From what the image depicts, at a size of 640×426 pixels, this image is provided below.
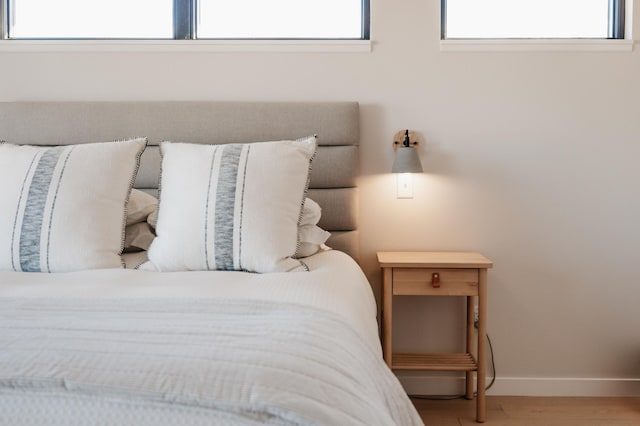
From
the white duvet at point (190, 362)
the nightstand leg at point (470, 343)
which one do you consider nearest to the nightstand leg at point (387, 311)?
the nightstand leg at point (470, 343)

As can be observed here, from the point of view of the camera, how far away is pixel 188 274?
1762mm

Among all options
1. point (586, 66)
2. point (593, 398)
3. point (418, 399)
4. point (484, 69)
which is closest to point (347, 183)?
point (484, 69)

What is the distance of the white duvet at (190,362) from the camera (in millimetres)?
800

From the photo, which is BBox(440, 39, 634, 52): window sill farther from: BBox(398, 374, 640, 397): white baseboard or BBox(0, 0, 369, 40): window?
BBox(398, 374, 640, 397): white baseboard

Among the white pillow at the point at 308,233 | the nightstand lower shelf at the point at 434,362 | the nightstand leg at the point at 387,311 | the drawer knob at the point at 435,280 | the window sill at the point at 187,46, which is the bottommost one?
the nightstand lower shelf at the point at 434,362

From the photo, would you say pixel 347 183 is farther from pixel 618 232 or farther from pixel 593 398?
pixel 593 398

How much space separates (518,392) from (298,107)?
1.58 meters

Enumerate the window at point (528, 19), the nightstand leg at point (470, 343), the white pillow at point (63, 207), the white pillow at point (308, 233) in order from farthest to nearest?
the window at point (528, 19), the nightstand leg at point (470, 343), the white pillow at point (308, 233), the white pillow at point (63, 207)

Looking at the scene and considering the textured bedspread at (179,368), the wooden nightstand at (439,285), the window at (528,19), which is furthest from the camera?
the window at (528,19)

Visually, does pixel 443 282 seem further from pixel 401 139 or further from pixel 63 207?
pixel 63 207

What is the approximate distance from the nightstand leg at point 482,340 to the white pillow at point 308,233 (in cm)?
65

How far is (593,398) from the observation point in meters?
2.49

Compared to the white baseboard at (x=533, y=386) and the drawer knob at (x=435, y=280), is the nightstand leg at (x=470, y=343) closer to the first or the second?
the white baseboard at (x=533, y=386)

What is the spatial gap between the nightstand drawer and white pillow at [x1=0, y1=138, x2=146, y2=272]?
1.09 metres
